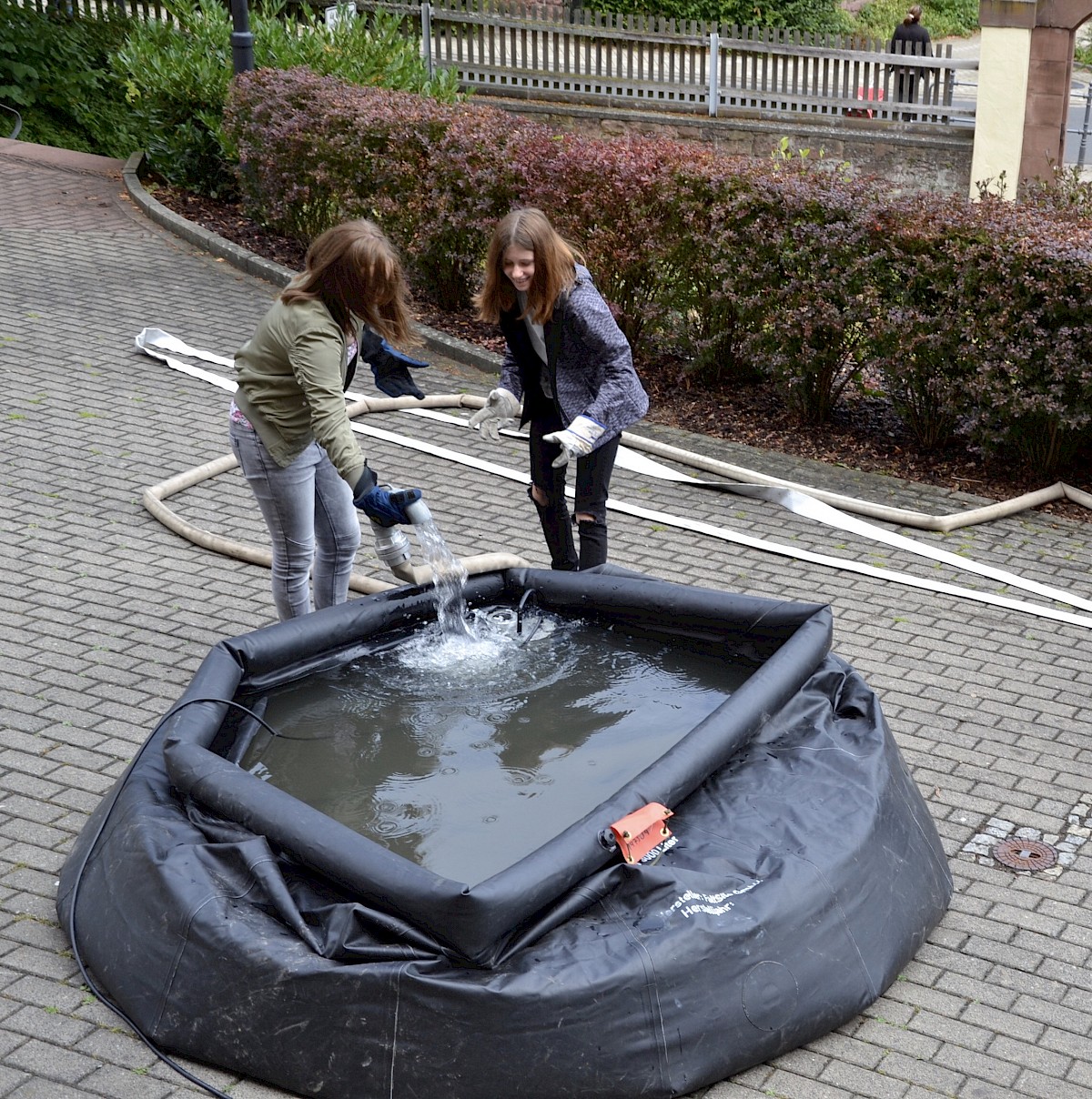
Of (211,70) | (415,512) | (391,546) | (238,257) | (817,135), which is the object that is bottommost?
(391,546)

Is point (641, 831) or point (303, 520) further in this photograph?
point (303, 520)

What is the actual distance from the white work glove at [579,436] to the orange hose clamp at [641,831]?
1874mm

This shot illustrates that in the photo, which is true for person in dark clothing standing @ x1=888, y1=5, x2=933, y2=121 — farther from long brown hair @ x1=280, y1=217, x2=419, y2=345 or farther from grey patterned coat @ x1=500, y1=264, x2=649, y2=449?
long brown hair @ x1=280, y1=217, x2=419, y2=345

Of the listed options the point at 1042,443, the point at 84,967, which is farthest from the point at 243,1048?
the point at 1042,443

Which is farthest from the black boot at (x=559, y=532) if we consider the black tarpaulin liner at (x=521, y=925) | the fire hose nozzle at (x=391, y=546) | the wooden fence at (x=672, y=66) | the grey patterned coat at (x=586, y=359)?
the wooden fence at (x=672, y=66)

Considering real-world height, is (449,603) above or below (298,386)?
below

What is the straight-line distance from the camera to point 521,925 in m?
3.53

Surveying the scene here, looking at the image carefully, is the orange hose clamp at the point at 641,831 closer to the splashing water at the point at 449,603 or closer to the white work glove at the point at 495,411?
the splashing water at the point at 449,603

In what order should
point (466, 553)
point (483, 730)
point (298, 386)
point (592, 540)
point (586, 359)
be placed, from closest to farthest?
point (483, 730) → point (298, 386) → point (586, 359) → point (592, 540) → point (466, 553)

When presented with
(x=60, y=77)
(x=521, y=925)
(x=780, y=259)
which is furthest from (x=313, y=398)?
(x=60, y=77)

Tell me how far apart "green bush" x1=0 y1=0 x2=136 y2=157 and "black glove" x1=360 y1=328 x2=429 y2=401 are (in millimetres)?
11355

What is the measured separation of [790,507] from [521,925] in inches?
178

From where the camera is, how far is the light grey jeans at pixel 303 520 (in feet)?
16.8

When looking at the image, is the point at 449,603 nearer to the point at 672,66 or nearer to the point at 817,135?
the point at 817,135
